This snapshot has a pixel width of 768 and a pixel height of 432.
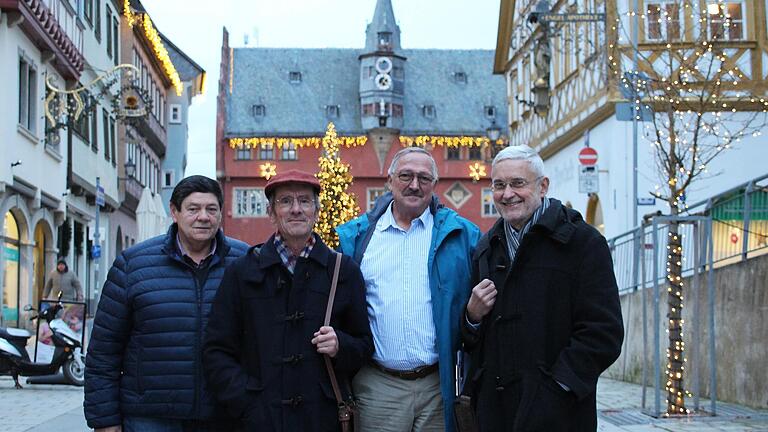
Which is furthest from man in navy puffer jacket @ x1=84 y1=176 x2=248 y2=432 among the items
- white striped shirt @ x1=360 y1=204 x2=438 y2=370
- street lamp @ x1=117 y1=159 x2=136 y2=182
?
street lamp @ x1=117 y1=159 x2=136 y2=182

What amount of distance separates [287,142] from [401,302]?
6498 centimetres

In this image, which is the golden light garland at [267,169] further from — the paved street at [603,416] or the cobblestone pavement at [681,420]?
the cobblestone pavement at [681,420]

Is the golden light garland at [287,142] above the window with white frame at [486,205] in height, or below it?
above

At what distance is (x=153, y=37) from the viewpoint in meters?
45.9

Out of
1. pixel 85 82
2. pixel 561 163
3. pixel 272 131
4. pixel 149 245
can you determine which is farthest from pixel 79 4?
pixel 272 131

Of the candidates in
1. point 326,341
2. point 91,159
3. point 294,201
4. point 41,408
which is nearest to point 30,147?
point 91,159

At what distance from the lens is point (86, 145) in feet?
103

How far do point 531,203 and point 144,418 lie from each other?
6.34ft

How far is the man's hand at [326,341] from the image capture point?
15.8ft

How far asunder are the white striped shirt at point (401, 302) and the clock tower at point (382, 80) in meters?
64.3

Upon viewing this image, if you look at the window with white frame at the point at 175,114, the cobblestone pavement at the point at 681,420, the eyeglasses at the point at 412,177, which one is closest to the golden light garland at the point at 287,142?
the window with white frame at the point at 175,114

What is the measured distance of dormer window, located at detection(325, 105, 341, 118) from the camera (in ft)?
235

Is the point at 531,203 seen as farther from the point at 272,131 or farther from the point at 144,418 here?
the point at 272,131

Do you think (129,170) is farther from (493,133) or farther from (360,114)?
(360,114)
